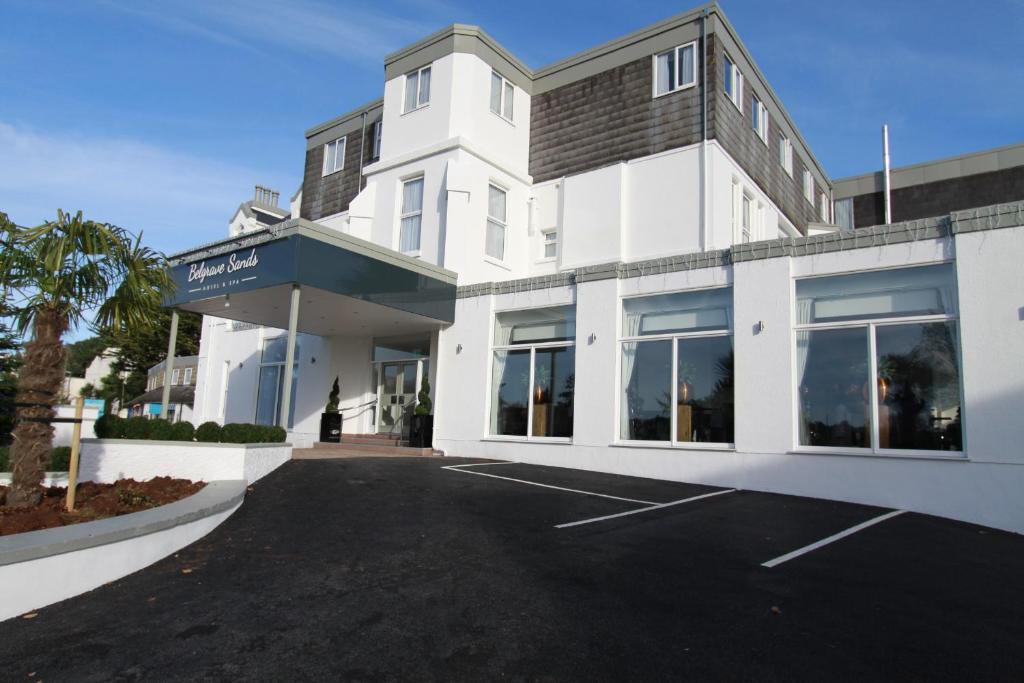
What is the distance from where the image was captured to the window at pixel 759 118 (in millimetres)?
19625

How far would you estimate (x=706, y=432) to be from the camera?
11.8 metres

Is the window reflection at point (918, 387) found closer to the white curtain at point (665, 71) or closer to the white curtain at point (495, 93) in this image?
the white curtain at point (665, 71)

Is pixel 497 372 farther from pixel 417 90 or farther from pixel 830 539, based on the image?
pixel 417 90

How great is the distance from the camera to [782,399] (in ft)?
35.7

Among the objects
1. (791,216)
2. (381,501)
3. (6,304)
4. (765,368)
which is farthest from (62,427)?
(791,216)

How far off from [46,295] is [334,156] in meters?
17.7

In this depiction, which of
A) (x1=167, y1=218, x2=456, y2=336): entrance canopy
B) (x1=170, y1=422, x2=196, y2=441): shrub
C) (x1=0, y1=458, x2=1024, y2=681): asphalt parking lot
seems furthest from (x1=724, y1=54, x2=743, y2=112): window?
(x1=170, y1=422, x2=196, y2=441): shrub

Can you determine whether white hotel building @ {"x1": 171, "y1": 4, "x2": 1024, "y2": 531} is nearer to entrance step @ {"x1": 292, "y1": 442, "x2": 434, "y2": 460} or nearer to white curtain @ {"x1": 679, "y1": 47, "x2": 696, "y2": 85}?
white curtain @ {"x1": 679, "y1": 47, "x2": 696, "y2": 85}

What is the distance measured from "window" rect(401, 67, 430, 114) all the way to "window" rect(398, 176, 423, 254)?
2.30m

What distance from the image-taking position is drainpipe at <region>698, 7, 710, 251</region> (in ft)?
52.4

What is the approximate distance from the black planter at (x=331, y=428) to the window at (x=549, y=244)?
7.43 metres

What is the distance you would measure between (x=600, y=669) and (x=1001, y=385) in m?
8.27

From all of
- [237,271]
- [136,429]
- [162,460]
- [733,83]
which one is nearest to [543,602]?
[162,460]

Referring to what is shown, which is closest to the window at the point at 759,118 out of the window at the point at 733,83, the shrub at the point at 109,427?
the window at the point at 733,83
